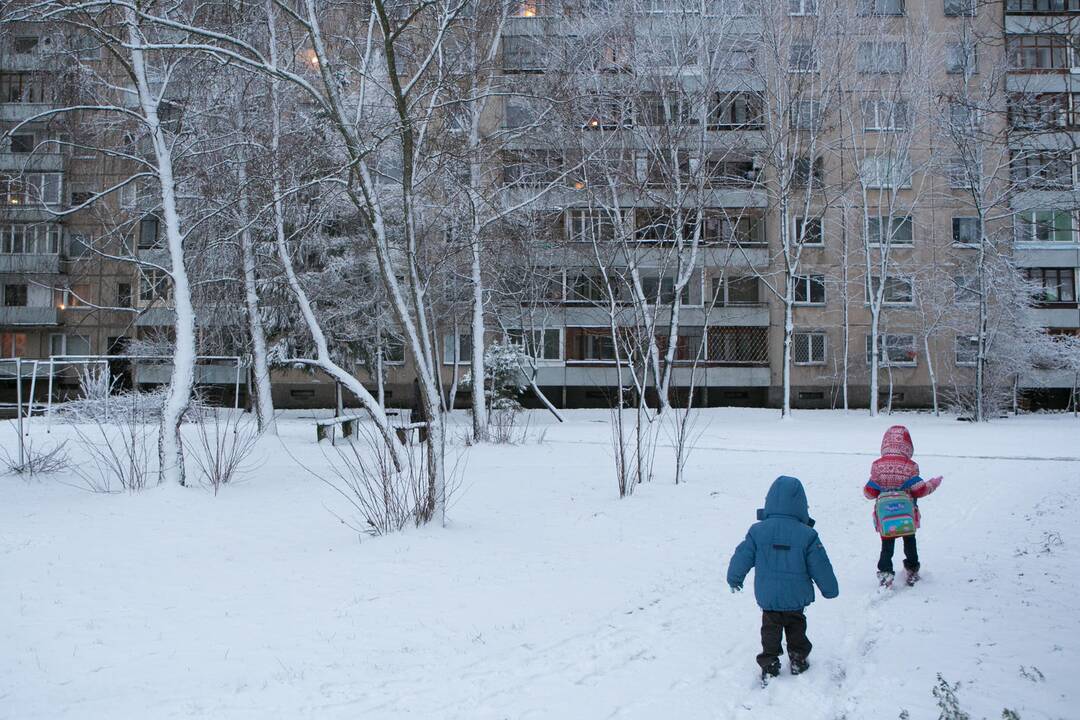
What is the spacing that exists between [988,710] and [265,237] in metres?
20.2

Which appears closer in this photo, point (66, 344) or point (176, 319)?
point (176, 319)

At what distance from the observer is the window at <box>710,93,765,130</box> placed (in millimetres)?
30195

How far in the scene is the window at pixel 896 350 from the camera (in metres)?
39.3

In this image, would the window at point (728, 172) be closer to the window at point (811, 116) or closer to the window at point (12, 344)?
the window at point (811, 116)

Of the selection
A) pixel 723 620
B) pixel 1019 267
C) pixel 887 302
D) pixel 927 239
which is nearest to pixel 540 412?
pixel 887 302

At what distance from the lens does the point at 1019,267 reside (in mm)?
40250

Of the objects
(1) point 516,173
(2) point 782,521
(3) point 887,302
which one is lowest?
(2) point 782,521

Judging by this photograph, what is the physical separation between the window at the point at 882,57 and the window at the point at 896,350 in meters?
11.1

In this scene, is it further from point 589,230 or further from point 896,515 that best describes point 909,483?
point 589,230

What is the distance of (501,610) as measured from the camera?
7637 mm

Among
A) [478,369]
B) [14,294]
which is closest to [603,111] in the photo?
[478,369]

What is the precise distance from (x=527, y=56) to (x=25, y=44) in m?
12.0

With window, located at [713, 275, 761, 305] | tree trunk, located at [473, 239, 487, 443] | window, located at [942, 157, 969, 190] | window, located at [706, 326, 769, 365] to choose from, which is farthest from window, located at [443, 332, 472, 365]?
window, located at [942, 157, 969, 190]

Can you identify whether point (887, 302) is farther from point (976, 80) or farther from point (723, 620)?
point (723, 620)
